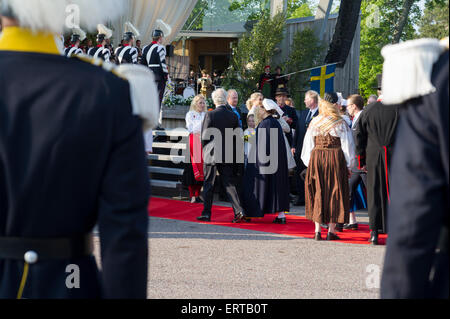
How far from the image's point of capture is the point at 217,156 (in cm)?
957

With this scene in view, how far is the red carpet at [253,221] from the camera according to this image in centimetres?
850

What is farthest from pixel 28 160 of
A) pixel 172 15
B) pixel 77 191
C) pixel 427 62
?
pixel 172 15

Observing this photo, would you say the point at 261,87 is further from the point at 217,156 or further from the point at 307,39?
the point at 217,156

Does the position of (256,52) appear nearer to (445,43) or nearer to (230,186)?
(230,186)

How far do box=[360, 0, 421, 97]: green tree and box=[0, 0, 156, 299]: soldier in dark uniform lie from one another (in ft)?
108

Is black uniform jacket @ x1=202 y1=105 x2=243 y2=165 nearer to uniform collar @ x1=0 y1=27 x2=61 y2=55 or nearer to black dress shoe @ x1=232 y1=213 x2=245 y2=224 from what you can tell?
black dress shoe @ x1=232 y1=213 x2=245 y2=224

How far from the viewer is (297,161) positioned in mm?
11312

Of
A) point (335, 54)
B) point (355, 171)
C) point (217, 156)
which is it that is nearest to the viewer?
point (355, 171)

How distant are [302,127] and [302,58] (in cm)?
978

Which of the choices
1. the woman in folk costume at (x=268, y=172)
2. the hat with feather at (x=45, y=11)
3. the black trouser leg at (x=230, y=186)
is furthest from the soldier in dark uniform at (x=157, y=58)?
the hat with feather at (x=45, y=11)

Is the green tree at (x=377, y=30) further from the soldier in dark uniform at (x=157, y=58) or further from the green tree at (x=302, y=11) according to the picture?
the soldier in dark uniform at (x=157, y=58)

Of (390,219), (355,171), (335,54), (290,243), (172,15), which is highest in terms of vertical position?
(172,15)

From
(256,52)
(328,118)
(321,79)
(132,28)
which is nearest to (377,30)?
(256,52)

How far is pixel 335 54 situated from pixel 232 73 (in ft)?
10.8
